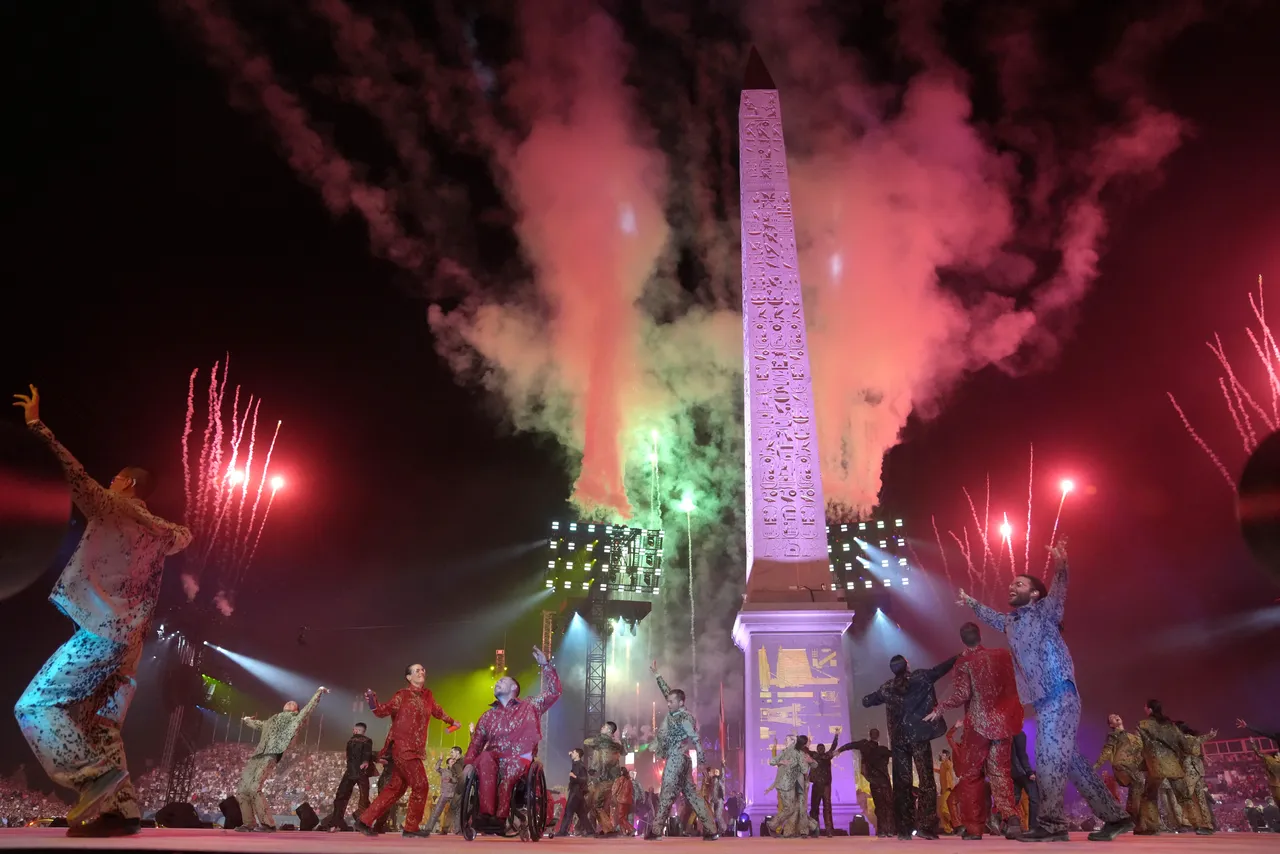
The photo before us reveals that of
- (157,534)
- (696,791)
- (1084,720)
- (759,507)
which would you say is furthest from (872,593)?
(157,534)

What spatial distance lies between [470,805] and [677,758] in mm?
2330

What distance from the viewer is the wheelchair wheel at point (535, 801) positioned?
21.3ft

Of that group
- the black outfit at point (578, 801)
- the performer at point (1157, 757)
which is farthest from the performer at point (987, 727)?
the black outfit at point (578, 801)

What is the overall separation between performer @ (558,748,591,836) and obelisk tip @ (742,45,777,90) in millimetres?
16660

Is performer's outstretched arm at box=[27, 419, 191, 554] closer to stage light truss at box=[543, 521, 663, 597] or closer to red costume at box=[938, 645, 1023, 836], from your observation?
red costume at box=[938, 645, 1023, 836]

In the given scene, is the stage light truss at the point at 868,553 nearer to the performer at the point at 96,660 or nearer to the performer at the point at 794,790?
the performer at the point at 794,790

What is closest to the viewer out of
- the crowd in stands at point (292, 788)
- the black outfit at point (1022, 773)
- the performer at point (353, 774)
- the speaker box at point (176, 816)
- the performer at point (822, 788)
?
the black outfit at point (1022, 773)

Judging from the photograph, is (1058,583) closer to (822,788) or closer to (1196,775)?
(822,788)

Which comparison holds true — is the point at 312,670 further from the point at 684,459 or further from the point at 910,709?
the point at 910,709

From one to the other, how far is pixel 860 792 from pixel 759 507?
17.6ft

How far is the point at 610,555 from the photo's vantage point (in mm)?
25875

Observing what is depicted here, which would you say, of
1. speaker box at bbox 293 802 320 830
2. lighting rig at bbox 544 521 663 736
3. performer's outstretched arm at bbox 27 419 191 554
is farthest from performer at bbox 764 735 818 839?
lighting rig at bbox 544 521 663 736

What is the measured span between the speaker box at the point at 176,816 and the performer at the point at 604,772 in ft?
16.1

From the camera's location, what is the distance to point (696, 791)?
26.0 ft
